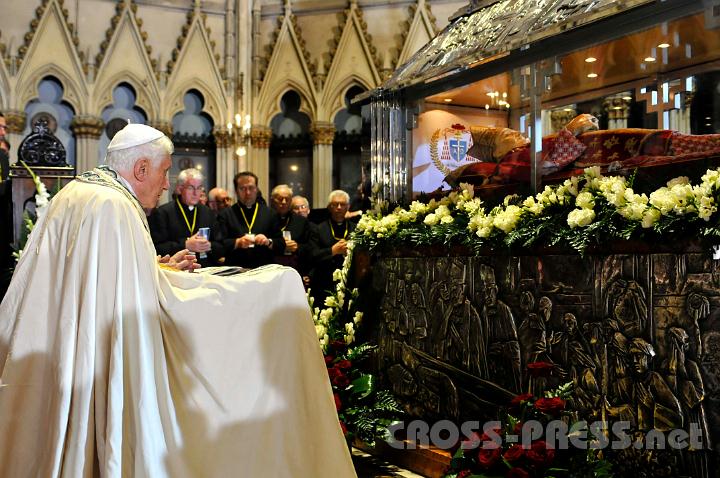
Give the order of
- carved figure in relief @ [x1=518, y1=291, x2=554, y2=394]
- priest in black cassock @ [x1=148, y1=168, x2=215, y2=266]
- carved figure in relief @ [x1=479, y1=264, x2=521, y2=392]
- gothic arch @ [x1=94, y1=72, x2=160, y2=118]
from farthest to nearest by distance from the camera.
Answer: gothic arch @ [x1=94, y1=72, x2=160, y2=118], priest in black cassock @ [x1=148, y1=168, x2=215, y2=266], carved figure in relief @ [x1=479, y1=264, x2=521, y2=392], carved figure in relief @ [x1=518, y1=291, x2=554, y2=394]

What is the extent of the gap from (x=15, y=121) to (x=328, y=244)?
818 centimetres

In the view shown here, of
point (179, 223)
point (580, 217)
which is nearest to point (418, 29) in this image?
point (179, 223)

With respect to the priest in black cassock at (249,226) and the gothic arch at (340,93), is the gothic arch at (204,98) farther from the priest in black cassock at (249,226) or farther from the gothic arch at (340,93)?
the priest in black cassock at (249,226)

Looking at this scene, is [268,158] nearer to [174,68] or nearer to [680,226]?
[174,68]

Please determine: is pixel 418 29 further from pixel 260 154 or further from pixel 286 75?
pixel 260 154

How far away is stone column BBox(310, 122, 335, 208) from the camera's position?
13930 millimetres

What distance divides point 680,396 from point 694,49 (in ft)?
5.21

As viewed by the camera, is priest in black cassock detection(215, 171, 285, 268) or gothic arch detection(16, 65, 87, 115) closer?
priest in black cassock detection(215, 171, 285, 268)

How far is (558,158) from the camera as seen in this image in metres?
4.10

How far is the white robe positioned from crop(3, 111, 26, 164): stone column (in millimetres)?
10669

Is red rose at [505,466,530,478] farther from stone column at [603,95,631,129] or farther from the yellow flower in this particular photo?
stone column at [603,95,631,129]

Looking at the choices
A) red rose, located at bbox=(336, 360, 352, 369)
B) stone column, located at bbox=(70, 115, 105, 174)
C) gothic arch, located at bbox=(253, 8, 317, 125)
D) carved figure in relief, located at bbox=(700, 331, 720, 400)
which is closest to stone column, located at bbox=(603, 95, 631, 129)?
carved figure in relief, located at bbox=(700, 331, 720, 400)

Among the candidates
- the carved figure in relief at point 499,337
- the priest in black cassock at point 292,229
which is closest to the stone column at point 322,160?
the priest in black cassock at point 292,229

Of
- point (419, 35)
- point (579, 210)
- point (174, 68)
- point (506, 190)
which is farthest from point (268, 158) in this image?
point (579, 210)
